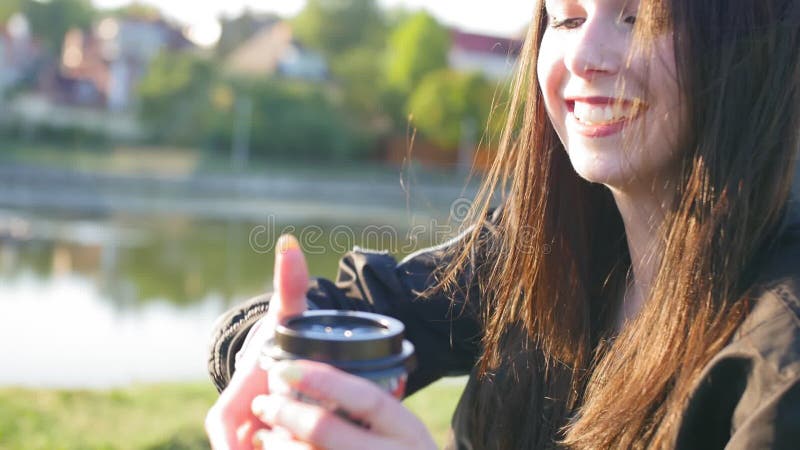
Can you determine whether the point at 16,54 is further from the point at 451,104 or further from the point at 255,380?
the point at 255,380

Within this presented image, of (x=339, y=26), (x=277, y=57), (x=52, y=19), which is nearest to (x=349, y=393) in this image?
(x=277, y=57)

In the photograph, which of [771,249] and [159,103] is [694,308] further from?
[159,103]

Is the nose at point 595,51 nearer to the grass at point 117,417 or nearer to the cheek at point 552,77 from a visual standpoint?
the cheek at point 552,77

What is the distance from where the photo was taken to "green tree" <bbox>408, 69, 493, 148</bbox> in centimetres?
2816

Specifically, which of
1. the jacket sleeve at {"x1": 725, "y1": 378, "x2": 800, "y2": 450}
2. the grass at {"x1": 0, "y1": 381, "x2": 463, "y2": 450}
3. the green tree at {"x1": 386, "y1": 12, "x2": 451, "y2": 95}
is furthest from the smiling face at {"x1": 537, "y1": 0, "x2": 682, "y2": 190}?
the green tree at {"x1": 386, "y1": 12, "x2": 451, "y2": 95}

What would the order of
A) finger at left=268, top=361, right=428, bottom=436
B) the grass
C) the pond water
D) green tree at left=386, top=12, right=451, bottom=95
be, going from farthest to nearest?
green tree at left=386, top=12, right=451, bottom=95, the pond water, the grass, finger at left=268, top=361, right=428, bottom=436

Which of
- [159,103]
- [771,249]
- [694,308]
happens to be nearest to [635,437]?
[694,308]

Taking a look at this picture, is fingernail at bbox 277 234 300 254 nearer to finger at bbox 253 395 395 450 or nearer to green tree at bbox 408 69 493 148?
finger at bbox 253 395 395 450

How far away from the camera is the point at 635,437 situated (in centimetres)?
99

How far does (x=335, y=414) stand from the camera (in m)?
0.70

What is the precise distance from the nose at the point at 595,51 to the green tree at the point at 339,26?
35996 mm

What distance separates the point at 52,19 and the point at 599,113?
39489mm

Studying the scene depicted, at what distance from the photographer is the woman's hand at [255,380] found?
0.80 metres

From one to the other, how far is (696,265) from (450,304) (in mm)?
475
